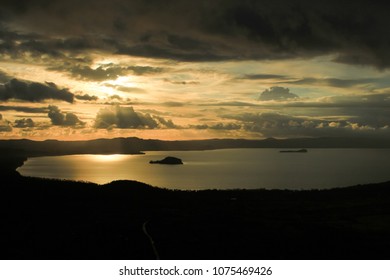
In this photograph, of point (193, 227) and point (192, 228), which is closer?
point (192, 228)

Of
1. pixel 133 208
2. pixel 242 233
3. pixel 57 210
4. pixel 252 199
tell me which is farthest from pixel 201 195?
pixel 242 233

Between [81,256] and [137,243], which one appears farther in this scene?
[137,243]

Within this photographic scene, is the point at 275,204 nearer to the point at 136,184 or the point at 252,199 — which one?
the point at 252,199

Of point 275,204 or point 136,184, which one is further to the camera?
point 136,184

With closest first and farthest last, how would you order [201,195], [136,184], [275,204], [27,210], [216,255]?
1. [216,255]
2. [27,210]
3. [275,204]
4. [201,195]
5. [136,184]

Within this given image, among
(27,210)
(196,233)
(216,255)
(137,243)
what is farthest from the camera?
(27,210)

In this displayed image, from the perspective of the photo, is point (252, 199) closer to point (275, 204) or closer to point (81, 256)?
point (275, 204)

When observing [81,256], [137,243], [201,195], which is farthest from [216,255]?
[201,195]
